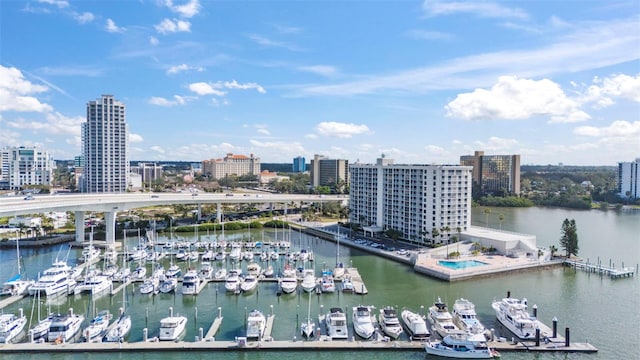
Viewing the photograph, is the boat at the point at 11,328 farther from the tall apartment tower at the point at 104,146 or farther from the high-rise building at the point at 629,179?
A: the high-rise building at the point at 629,179

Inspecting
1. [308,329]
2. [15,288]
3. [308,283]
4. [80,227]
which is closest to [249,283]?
[308,283]

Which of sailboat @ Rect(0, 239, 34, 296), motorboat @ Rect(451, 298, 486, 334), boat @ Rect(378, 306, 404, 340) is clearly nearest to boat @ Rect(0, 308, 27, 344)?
sailboat @ Rect(0, 239, 34, 296)

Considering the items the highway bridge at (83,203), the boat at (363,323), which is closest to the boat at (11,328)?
the boat at (363,323)

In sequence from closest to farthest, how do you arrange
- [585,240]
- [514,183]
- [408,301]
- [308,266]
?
[408,301] → [308,266] → [585,240] → [514,183]

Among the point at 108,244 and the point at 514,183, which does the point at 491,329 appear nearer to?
the point at 108,244

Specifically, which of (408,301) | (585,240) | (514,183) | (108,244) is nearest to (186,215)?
(108,244)

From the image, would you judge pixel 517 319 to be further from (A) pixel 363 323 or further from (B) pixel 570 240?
(B) pixel 570 240
